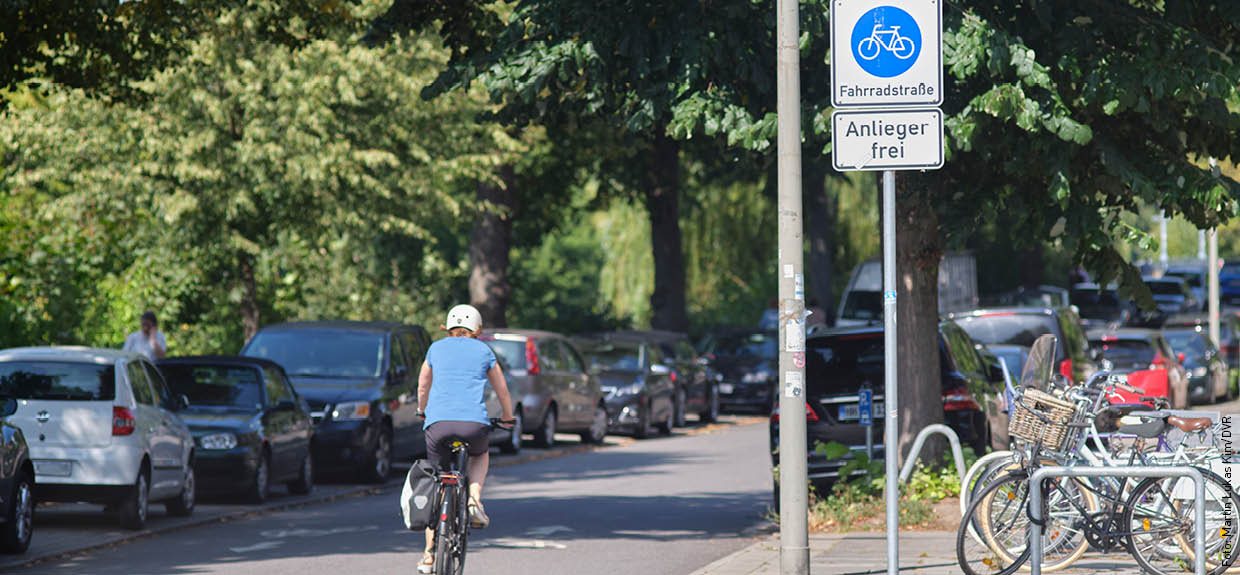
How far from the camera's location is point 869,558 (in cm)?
1206

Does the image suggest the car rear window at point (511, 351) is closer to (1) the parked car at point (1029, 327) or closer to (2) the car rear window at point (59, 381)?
(1) the parked car at point (1029, 327)

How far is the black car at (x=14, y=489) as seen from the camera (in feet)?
40.6

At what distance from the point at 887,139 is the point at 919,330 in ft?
21.5

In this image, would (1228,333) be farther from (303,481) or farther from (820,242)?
(303,481)

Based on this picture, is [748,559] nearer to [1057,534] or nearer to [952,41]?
[1057,534]

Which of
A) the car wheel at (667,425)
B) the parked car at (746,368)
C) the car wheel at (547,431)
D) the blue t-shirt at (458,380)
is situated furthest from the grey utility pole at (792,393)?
the parked car at (746,368)

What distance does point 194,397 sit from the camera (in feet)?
59.1

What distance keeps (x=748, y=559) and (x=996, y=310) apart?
12849 millimetres

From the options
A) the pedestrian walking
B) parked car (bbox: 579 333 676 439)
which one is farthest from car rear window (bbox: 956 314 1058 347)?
the pedestrian walking

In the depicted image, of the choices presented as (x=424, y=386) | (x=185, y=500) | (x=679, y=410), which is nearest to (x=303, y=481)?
(x=185, y=500)

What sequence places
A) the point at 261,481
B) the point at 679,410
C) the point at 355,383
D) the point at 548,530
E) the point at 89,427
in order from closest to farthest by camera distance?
1. the point at 89,427
2. the point at 548,530
3. the point at 261,481
4. the point at 355,383
5. the point at 679,410

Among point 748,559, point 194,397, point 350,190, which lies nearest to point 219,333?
point 350,190

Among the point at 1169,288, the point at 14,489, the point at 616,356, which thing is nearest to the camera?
the point at 14,489

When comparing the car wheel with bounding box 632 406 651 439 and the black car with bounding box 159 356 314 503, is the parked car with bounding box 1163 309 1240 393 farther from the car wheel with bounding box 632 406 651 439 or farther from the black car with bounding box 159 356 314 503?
the black car with bounding box 159 356 314 503
